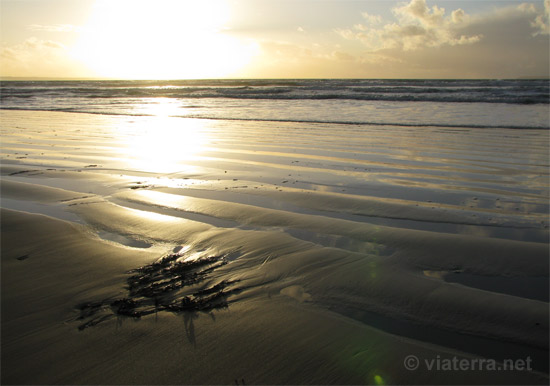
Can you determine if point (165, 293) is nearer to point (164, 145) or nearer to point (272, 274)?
point (272, 274)

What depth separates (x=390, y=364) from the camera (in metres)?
1.89

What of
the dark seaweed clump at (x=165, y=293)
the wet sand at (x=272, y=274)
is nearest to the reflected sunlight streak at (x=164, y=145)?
the wet sand at (x=272, y=274)

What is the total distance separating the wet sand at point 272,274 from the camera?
1.93 meters

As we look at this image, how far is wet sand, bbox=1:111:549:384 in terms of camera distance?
6.34ft

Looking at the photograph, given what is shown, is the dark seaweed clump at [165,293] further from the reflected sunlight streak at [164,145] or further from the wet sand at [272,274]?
the reflected sunlight streak at [164,145]

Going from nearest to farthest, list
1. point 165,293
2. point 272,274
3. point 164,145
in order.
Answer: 1. point 165,293
2. point 272,274
3. point 164,145

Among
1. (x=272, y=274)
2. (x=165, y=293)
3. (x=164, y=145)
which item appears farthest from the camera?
(x=164, y=145)

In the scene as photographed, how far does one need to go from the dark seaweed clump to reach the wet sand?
1cm

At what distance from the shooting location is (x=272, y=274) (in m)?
2.79

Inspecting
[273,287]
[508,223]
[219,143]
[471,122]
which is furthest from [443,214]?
[471,122]

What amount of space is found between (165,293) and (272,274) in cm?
76

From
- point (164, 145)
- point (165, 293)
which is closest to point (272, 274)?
point (165, 293)

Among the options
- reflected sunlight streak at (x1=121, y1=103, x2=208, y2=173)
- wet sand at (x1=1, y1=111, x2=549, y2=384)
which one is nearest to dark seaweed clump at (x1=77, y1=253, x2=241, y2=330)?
wet sand at (x1=1, y1=111, x2=549, y2=384)

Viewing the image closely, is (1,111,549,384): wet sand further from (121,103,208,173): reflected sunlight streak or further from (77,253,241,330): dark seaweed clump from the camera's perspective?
(121,103,208,173): reflected sunlight streak
